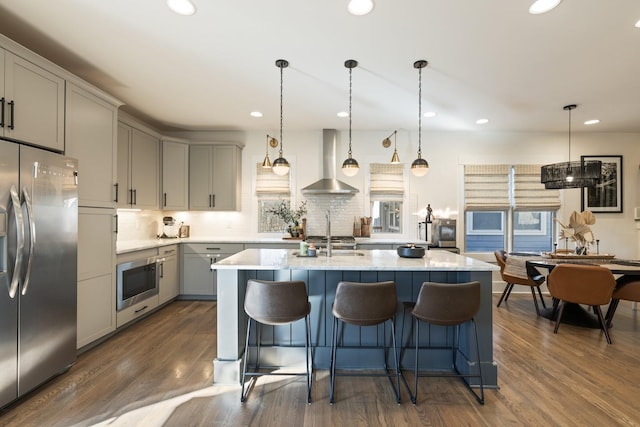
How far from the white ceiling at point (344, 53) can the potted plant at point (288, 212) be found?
64.0 inches

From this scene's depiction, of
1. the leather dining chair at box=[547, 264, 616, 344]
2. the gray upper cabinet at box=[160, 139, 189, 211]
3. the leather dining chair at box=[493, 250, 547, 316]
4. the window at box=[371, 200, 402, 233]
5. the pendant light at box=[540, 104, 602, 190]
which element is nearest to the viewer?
the leather dining chair at box=[547, 264, 616, 344]

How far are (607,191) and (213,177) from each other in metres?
6.70

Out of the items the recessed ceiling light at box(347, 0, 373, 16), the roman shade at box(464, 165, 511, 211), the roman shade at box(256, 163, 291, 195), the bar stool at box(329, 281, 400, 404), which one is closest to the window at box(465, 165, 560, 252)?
the roman shade at box(464, 165, 511, 211)

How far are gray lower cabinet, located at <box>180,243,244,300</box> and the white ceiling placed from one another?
201 centimetres

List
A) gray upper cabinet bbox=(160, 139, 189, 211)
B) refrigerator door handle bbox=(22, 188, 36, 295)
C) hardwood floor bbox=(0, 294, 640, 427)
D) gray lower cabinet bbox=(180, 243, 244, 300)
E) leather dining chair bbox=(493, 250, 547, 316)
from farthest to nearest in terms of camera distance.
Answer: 1. gray upper cabinet bbox=(160, 139, 189, 211)
2. gray lower cabinet bbox=(180, 243, 244, 300)
3. leather dining chair bbox=(493, 250, 547, 316)
4. refrigerator door handle bbox=(22, 188, 36, 295)
5. hardwood floor bbox=(0, 294, 640, 427)

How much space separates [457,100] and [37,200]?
4282mm

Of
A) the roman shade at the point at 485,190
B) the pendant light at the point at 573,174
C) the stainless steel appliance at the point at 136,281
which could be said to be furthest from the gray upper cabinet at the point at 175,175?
the pendant light at the point at 573,174

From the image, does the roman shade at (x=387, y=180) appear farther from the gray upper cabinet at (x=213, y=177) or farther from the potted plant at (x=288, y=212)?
the gray upper cabinet at (x=213, y=177)

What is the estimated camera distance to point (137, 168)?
4090 millimetres

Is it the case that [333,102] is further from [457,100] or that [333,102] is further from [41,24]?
[41,24]

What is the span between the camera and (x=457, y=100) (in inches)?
147

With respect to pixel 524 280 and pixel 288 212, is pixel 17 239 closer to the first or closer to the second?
→ pixel 288 212

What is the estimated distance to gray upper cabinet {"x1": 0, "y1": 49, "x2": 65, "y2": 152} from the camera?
2.08 meters

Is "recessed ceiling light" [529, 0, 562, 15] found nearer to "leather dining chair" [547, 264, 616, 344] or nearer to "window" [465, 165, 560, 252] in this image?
"leather dining chair" [547, 264, 616, 344]
